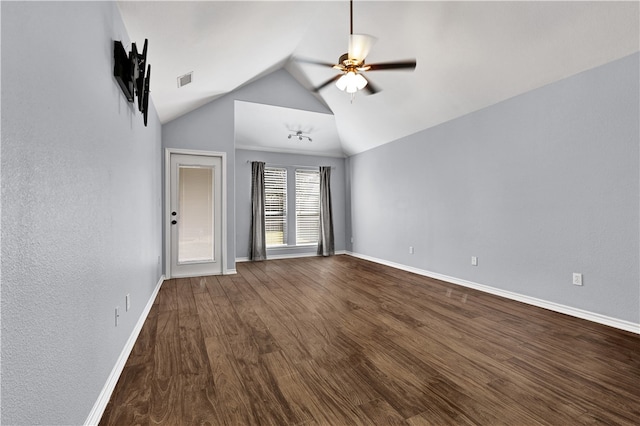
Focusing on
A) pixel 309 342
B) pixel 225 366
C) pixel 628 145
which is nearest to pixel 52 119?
pixel 225 366

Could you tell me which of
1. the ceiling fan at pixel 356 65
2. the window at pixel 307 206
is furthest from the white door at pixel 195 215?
the ceiling fan at pixel 356 65

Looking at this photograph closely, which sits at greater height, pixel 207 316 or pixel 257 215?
pixel 257 215

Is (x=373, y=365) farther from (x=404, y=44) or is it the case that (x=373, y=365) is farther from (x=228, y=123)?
(x=228, y=123)

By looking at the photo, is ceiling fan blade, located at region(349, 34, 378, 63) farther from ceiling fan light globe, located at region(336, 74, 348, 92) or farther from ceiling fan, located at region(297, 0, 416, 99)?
ceiling fan light globe, located at region(336, 74, 348, 92)

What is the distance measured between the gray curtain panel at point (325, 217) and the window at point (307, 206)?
0.58ft

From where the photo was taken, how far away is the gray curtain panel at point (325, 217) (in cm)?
694

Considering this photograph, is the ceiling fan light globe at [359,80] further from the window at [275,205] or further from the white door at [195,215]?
the window at [275,205]

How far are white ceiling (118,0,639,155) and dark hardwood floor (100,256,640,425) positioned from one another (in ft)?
8.24

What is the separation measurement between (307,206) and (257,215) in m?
1.31

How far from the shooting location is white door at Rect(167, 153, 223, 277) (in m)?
4.65

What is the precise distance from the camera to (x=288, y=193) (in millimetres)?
6840

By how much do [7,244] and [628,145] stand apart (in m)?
4.11

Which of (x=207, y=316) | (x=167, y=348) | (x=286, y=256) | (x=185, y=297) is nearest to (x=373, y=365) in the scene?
(x=167, y=348)

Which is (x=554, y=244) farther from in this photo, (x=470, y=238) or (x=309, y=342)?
(x=309, y=342)
